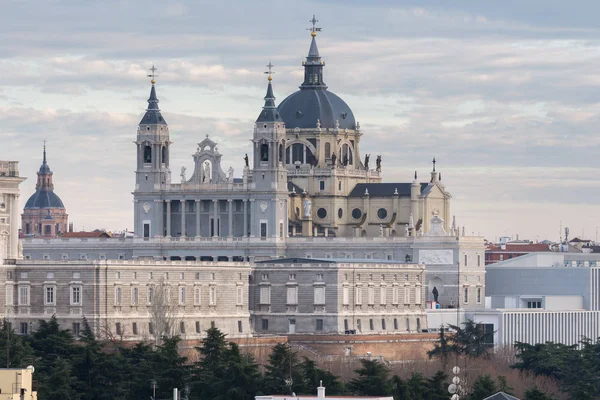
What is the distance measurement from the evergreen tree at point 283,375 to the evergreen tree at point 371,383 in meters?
3.16

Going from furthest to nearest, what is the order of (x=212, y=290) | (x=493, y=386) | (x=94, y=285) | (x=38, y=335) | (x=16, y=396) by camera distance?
(x=212, y=290), (x=94, y=285), (x=38, y=335), (x=493, y=386), (x=16, y=396)

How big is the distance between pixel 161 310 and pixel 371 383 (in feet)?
123

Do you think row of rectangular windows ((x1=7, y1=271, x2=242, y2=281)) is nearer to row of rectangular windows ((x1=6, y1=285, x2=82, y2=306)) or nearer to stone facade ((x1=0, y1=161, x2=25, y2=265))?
row of rectangular windows ((x1=6, y1=285, x2=82, y2=306))

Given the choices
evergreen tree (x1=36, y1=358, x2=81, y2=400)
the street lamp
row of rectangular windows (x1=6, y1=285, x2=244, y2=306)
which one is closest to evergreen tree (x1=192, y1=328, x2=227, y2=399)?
the street lamp

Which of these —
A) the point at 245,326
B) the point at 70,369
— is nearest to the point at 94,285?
the point at 245,326

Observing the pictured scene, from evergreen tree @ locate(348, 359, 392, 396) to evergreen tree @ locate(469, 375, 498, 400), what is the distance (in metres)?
4.89

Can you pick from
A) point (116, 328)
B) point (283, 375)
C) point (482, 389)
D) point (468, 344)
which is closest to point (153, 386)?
point (283, 375)

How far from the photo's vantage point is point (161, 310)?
184 metres

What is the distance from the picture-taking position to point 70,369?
150875 mm

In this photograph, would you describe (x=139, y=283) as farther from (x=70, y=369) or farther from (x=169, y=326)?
(x=70, y=369)

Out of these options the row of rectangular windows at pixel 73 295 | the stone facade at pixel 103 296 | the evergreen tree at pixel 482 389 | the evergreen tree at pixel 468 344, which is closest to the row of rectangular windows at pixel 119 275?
the stone facade at pixel 103 296

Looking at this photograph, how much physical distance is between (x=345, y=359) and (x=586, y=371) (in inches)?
757

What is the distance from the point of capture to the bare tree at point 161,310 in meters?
181

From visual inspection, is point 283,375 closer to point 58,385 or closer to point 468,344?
point 58,385
